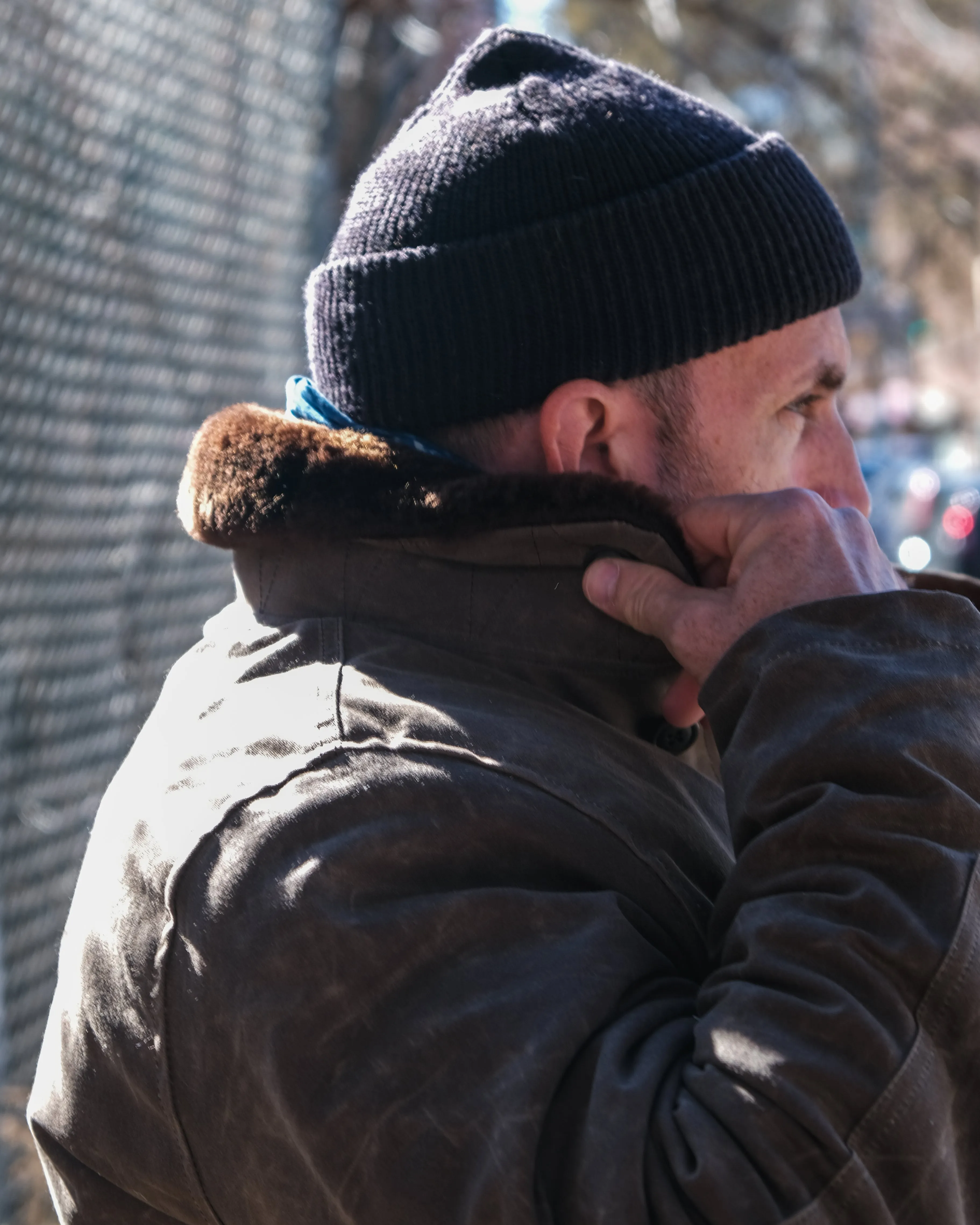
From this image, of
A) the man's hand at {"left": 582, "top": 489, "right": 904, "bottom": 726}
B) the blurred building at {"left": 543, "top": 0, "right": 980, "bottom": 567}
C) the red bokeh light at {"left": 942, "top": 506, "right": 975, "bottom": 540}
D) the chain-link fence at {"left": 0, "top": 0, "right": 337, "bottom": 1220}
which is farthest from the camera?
the red bokeh light at {"left": 942, "top": 506, "right": 975, "bottom": 540}

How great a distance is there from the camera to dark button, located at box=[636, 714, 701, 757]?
1574 millimetres

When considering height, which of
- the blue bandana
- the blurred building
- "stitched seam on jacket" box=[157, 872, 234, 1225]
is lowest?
the blurred building

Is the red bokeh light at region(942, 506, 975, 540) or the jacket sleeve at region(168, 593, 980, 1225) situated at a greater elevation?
the jacket sleeve at region(168, 593, 980, 1225)

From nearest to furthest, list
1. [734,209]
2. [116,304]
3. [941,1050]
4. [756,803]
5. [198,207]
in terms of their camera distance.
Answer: [941,1050] → [756,803] → [734,209] → [116,304] → [198,207]

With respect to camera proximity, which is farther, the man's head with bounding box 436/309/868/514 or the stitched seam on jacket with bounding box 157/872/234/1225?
the man's head with bounding box 436/309/868/514

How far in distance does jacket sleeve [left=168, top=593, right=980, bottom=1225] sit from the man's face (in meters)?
0.46

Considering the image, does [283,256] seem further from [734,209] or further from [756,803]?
[756,803]

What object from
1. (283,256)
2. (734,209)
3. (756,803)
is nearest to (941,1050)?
(756,803)

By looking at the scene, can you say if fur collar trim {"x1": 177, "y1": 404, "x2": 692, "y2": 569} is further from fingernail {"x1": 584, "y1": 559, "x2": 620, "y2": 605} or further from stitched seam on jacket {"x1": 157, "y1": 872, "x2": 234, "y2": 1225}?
stitched seam on jacket {"x1": 157, "y1": 872, "x2": 234, "y2": 1225}

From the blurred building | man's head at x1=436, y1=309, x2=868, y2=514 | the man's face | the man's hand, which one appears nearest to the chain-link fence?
the blurred building

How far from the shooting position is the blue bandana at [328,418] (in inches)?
64.4

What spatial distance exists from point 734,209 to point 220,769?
0.95m

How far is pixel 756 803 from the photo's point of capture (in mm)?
1248

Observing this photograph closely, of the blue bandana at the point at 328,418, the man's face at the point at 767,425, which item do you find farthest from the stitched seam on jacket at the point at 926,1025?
the blue bandana at the point at 328,418
